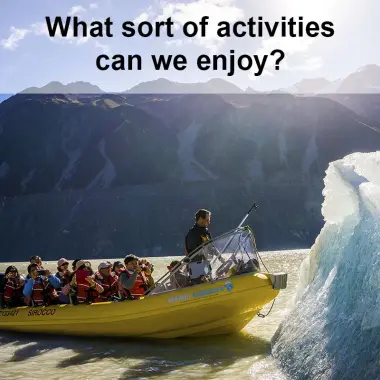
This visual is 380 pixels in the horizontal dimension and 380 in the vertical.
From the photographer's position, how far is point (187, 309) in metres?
9.56

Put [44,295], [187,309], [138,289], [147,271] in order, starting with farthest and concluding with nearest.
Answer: [44,295] → [147,271] → [138,289] → [187,309]

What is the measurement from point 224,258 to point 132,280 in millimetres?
1893

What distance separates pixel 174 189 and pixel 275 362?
90593 millimetres

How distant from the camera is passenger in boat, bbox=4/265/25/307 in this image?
41.8 ft

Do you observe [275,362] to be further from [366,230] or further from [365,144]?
[365,144]

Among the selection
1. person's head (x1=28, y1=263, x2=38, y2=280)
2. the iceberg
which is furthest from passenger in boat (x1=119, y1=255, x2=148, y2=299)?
the iceberg

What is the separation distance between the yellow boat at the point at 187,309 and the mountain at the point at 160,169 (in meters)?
74.7

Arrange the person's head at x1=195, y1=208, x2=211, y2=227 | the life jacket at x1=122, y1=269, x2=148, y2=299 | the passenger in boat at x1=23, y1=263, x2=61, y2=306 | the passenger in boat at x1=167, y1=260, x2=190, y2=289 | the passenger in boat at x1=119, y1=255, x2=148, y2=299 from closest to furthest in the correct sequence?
the person's head at x1=195, y1=208, x2=211, y2=227 < the passenger in boat at x1=167, y1=260, x2=190, y2=289 < the passenger in boat at x1=119, y1=255, x2=148, y2=299 < the life jacket at x1=122, y1=269, x2=148, y2=299 < the passenger in boat at x1=23, y1=263, x2=61, y2=306

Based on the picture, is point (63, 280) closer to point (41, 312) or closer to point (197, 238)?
point (41, 312)

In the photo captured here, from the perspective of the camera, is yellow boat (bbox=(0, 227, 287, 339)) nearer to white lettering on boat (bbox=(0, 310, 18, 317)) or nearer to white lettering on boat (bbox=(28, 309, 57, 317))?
white lettering on boat (bbox=(28, 309, 57, 317))

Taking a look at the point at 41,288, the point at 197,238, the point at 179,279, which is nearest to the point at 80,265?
the point at 41,288

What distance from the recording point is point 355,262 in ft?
21.6

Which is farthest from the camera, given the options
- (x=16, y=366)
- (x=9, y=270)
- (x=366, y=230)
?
(x=9, y=270)

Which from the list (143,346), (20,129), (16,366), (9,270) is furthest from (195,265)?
(20,129)
